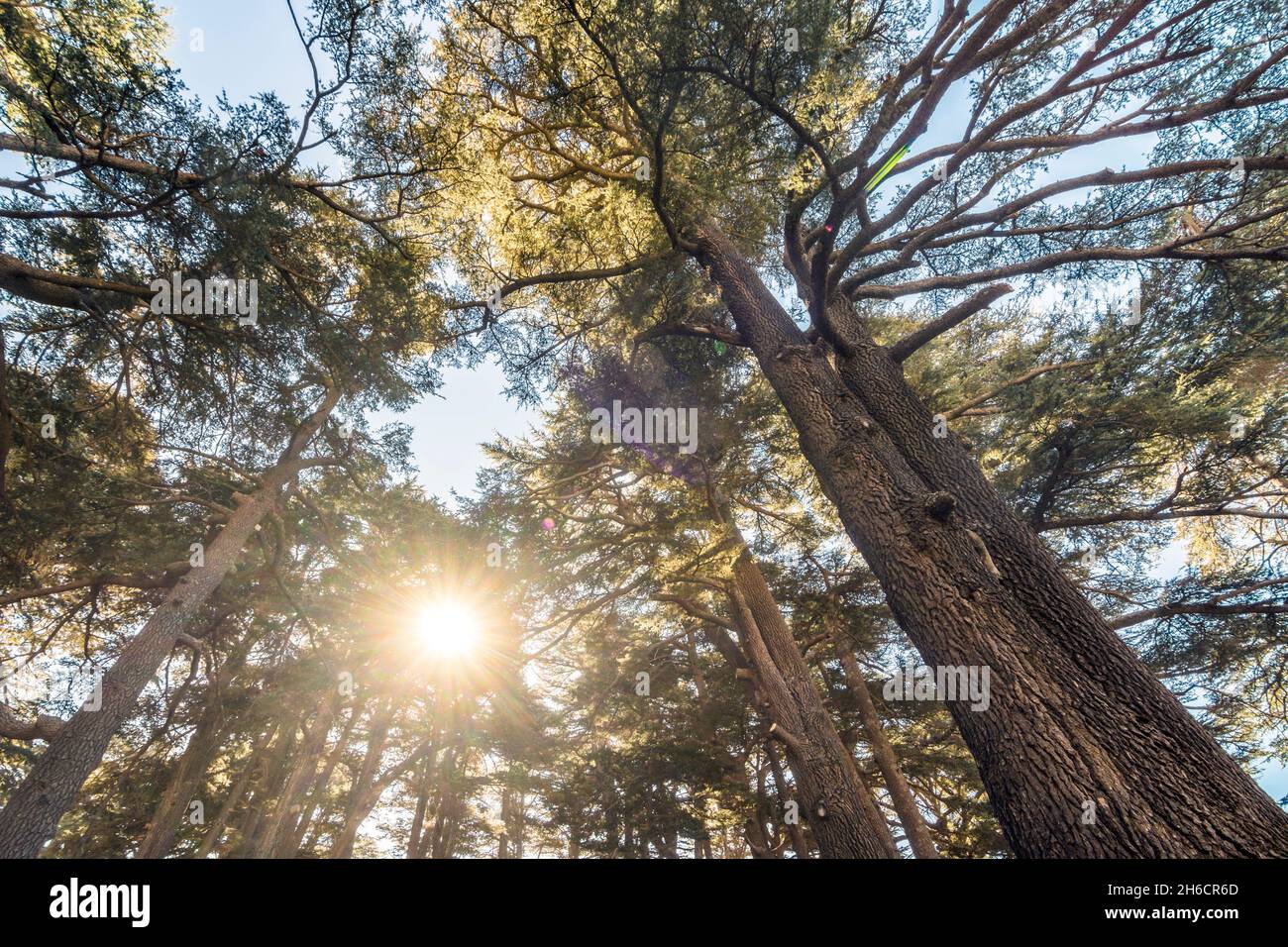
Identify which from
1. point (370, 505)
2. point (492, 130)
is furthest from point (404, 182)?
point (370, 505)

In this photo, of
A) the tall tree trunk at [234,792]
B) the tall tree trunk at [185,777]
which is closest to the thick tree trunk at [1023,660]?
the tall tree trunk at [185,777]

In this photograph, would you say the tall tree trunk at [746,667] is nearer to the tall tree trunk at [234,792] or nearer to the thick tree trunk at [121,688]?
the thick tree trunk at [121,688]

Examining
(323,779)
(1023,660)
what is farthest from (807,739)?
(323,779)

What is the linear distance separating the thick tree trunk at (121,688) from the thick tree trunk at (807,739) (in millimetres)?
8693

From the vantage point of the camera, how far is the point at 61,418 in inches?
232

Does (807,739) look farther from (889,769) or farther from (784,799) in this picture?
(784,799)

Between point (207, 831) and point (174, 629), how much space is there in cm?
1083

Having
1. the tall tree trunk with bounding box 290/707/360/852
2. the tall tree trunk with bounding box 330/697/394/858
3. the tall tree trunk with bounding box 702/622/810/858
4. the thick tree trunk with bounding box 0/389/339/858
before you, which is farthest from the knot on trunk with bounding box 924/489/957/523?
the tall tree trunk with bounding box 290/707/360/852

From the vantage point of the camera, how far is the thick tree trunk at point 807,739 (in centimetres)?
503

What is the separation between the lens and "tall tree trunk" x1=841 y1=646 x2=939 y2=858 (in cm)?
823

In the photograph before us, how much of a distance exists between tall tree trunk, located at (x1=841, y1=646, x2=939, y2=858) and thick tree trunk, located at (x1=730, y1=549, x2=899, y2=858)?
259 cm

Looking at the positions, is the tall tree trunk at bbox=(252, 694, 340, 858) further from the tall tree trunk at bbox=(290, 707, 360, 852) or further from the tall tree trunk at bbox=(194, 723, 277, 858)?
the tall tree trunk at bbox=(290, 707, 360, 852)

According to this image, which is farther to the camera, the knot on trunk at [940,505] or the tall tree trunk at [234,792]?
the tall tree trunk at [234,792]
